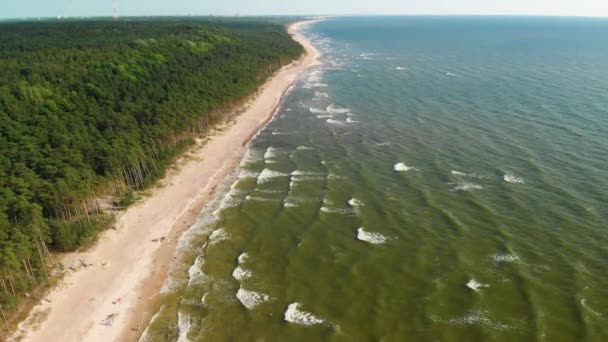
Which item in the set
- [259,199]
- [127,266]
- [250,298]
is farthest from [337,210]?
[127,266]

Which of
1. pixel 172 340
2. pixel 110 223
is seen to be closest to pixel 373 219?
pixel 172 340

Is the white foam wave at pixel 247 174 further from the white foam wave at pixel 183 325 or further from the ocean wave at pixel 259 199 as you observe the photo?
the white foam wave at pixel 183 325

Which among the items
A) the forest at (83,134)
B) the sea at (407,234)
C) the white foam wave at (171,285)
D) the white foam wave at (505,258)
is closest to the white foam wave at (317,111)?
the sea at (407,234)

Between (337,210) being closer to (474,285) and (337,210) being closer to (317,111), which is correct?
(474,285)

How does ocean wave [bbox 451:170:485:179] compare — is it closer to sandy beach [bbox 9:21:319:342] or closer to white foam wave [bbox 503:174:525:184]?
white foam wave [bbox 503:174:525:184]

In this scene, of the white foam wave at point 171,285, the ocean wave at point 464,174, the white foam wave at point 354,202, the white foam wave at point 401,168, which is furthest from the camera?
the white foam wave at point 401,168

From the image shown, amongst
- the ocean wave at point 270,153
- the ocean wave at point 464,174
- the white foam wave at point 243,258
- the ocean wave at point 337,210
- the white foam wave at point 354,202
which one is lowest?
the ocean wave at point 270,153
